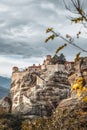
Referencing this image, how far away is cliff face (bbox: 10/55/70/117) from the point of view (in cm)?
14112

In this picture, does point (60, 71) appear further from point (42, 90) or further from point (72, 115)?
point (72, 115)

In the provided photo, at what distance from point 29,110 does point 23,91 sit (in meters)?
30.0

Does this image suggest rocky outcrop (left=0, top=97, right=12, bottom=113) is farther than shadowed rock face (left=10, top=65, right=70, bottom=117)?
Yes

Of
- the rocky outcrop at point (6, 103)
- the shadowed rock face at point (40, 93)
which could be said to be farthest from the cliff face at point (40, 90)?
the rocky outcrop at point (6, 103)

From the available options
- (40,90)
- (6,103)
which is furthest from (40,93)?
(6,103)

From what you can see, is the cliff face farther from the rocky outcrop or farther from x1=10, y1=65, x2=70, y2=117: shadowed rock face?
the rocky outcrop

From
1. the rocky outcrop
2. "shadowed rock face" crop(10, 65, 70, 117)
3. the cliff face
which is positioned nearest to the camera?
"shadowed rock face" crop(10, 65, 70, 117)

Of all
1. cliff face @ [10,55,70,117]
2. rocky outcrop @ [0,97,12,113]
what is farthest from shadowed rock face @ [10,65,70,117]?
rocky outcrop @ [0,97,12,113]

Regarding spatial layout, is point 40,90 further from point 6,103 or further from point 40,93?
point 6,103

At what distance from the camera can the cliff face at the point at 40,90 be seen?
141m

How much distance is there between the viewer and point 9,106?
159875mm

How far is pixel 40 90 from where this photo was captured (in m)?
153

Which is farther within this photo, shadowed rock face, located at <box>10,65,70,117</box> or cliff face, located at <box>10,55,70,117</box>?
cliff face, located at <box>10,55,70,117</box>

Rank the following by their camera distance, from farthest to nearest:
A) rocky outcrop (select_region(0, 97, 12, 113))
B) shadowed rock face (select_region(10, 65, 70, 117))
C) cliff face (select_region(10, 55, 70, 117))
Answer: rocky outcrop (select_region(0, 97, 12, 113)) → cliff face (select_region(10, 55, 70, 117)) → shadowed rock face (select_region(10, 65, 70, 117))
